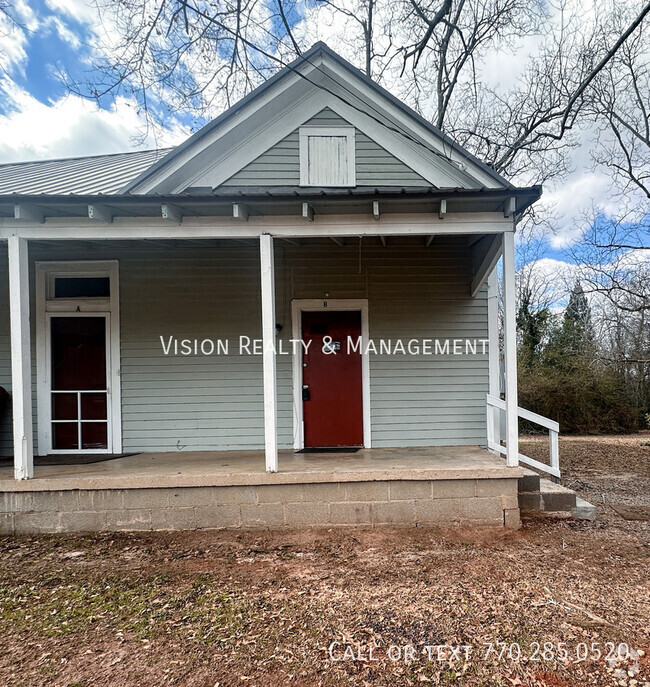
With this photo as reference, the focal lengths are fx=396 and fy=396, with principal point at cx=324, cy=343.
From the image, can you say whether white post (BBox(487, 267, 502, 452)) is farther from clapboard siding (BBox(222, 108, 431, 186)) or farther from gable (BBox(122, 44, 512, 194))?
clapboard siding (BBox(222, 108, 431, 186))

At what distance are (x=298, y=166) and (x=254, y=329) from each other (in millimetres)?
2302

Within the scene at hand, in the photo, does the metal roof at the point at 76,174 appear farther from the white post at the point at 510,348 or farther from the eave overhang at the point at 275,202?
the white post at the point at 510,348

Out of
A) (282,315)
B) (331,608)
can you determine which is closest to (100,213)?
(282,315)

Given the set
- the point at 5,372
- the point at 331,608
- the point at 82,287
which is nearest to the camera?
the point at 331,608

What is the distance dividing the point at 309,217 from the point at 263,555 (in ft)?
10.2

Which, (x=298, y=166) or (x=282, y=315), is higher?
(x=298, y=166)

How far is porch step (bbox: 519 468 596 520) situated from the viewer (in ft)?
13.5

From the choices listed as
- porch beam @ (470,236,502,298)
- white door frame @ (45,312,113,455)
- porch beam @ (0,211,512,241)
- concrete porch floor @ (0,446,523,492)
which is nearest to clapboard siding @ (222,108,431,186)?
porch beam @ (470,236,502,298)

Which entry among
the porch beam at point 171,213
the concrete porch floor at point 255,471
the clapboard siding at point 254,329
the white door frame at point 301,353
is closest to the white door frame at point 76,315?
the clapboard siding at point 254,329

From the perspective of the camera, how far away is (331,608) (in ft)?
8.55

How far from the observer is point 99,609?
2627 mm

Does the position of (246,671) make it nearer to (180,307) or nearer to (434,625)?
(434,625)

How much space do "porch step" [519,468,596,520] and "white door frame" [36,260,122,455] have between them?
4931 millimetres

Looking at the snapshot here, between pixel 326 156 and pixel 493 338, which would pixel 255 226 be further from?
pixel 493 338
